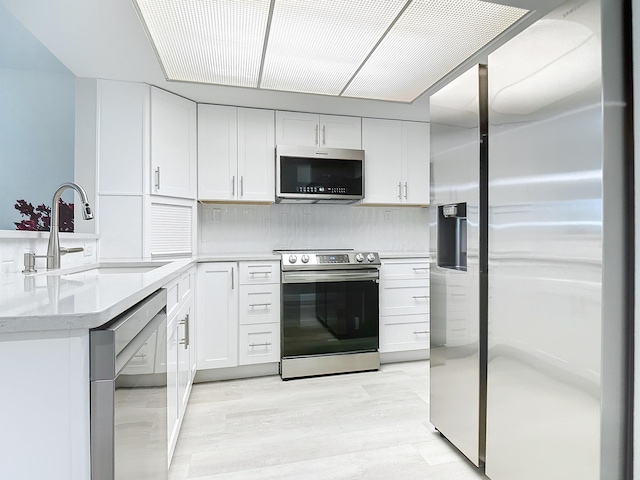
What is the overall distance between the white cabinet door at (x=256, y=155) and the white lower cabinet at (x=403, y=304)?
122 centimetres

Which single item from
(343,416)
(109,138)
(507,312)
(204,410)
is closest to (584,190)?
(507,312)

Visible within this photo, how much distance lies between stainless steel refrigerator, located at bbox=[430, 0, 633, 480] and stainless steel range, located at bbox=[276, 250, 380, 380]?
45.5 inches

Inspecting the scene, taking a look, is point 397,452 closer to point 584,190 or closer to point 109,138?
point 584,190

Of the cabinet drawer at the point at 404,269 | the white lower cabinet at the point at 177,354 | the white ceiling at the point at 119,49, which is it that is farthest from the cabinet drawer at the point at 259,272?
the white ceiling at the point at 119,49

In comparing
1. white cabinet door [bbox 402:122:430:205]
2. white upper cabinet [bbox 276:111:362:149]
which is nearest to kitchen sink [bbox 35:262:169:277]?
white upper cabinet [bbox 276:111:362:149]

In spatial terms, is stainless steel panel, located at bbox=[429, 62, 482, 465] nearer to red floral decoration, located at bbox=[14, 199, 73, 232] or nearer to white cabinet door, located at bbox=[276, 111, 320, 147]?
white cabinet door, located at bbox=[276, 111, 320, 147]

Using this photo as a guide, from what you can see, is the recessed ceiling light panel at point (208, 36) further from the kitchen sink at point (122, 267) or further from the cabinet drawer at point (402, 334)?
the cabinet drawer at point (402, 334)

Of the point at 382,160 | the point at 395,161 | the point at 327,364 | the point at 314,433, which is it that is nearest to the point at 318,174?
the point at 382,160

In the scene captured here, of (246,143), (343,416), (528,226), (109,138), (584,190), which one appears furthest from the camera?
(246,143)

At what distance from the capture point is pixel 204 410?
2328 millimetres

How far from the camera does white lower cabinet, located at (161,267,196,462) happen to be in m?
1.67

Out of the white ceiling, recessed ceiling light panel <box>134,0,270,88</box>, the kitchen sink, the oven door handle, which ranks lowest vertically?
the oven door handle

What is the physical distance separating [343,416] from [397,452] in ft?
1.48

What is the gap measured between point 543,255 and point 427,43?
1.42 metres
